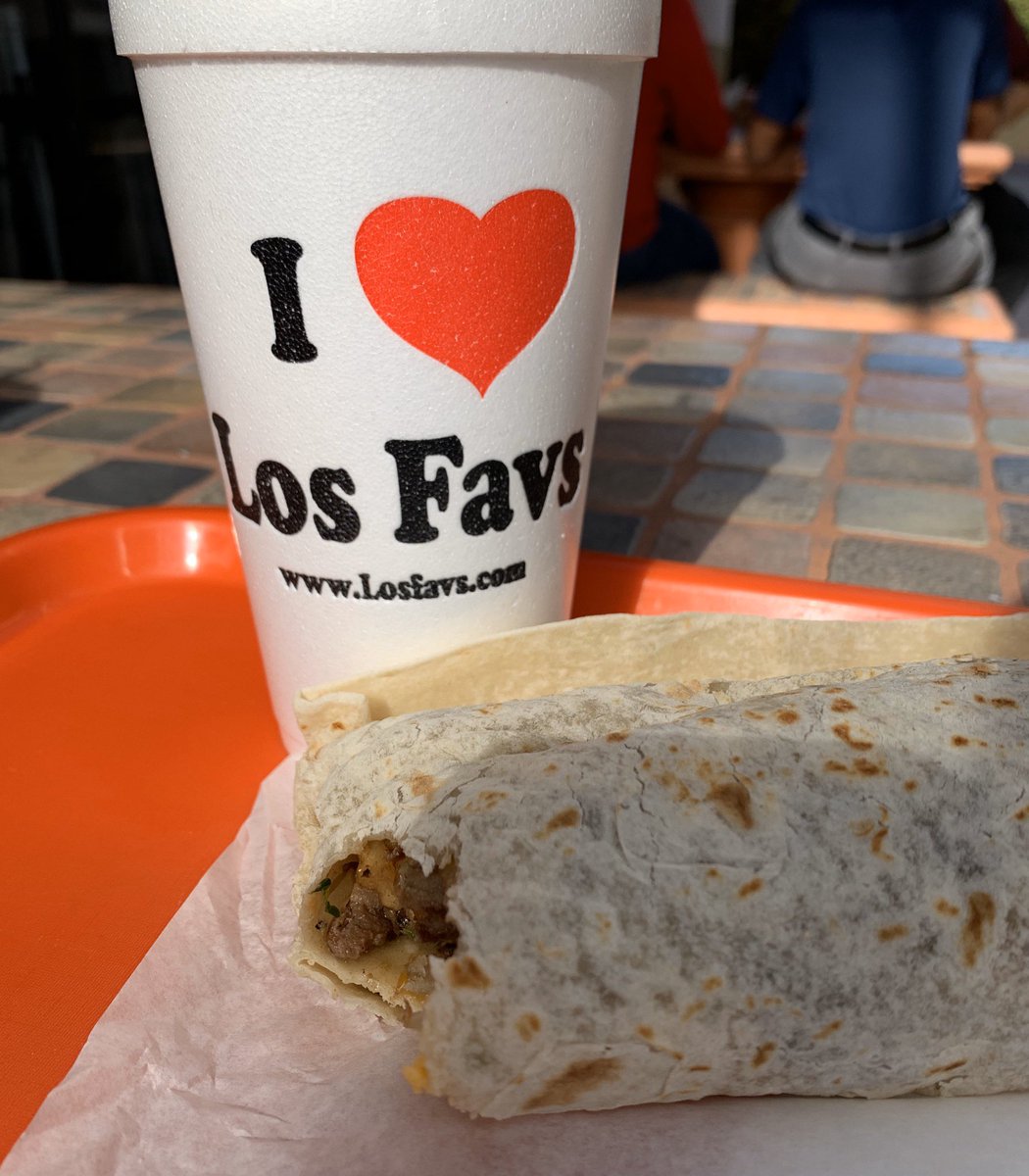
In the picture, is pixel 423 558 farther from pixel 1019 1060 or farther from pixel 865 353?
pixel 865 353

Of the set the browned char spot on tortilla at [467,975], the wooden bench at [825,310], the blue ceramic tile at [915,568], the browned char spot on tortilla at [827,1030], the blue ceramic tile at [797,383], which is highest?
the browned char spot on tortilla at [467,975]

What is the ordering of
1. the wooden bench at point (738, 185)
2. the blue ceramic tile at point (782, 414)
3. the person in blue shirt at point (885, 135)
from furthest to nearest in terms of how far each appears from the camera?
the wooden bench at point (738, 185) → the person in blue shirt at point (885, 135) → the blue ceramic tile at point (782, 414)

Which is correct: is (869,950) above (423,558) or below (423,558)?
below

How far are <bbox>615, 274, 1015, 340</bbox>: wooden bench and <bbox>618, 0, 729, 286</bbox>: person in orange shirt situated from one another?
0.47ft

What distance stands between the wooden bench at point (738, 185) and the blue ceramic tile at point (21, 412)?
3284 millimetres

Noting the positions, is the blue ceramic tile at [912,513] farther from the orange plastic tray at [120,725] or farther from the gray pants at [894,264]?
the gray pants at [894,264]

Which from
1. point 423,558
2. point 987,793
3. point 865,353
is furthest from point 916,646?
point 865,353

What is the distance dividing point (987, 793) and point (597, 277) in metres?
0.51

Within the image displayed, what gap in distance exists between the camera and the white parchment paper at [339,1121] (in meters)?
0.66

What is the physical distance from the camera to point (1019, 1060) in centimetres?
71

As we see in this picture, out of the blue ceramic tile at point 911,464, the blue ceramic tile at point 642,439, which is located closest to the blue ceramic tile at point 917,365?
the blue ceramic tile at point 911,464

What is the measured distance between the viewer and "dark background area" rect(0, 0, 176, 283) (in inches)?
153

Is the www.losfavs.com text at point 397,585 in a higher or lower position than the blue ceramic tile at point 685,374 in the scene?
higher

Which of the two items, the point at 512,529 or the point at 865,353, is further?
the point at 865,353
